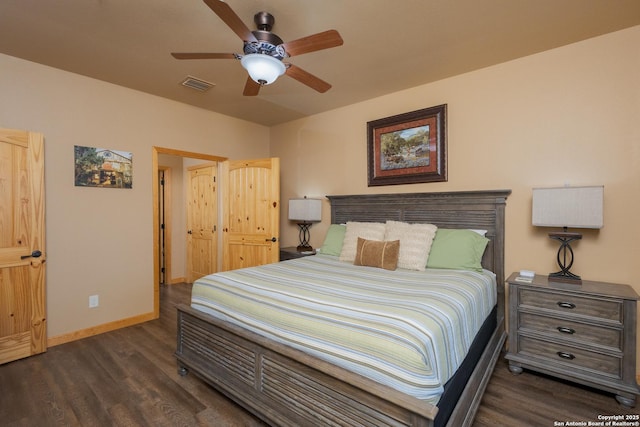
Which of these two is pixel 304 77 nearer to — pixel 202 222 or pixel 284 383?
pixel 284 383

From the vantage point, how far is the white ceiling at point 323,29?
2059 mm

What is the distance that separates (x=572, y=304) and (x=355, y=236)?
5.99 feet

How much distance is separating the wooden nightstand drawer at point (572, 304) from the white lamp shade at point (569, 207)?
540 mm

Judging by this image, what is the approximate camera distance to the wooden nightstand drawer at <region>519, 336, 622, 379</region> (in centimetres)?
204

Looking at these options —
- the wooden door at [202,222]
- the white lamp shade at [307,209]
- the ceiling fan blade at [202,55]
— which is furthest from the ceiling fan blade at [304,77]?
the wooden door at [202,222]

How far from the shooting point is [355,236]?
315 centimetres

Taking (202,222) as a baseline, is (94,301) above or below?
below

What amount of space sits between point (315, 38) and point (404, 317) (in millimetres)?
1685

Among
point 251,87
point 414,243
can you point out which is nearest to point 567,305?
point 414,243

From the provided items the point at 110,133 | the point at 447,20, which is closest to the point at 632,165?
the point at 447,20

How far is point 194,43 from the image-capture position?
8.21ft

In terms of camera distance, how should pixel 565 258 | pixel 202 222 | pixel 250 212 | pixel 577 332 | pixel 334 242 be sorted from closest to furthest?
pixel 577 332
pixel 565 258
pixel 334 242
pixel 250 212
pixel 202 222

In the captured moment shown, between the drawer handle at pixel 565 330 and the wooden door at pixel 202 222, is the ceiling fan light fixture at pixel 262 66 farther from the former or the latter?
the wooden door at pixel 202 222

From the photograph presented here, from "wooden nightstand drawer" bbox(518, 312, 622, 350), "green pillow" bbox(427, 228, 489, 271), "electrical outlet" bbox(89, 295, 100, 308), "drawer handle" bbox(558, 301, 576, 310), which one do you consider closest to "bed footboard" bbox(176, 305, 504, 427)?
"wooden nightstand drawer" bbox(518, 312, 622, 350)
